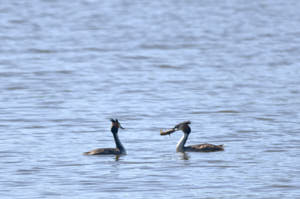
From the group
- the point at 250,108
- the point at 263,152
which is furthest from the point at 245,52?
the point at 263,152

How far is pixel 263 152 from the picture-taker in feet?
54.1

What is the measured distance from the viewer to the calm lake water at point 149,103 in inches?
560

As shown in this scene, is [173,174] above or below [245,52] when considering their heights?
below

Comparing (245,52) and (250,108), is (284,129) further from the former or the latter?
(245,52)

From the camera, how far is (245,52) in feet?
112

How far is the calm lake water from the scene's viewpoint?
46.7 feet

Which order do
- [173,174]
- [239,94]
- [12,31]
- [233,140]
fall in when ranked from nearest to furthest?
[173,174] → [233,140] → [239,94] → [12,31]

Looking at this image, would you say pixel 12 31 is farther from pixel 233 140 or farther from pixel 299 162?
pixel 299 162

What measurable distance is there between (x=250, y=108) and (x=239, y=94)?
233 cm

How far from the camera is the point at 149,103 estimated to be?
74.9ft

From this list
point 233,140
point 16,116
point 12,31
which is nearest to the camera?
point 233,140

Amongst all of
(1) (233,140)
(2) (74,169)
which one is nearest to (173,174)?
(2) (74,169)

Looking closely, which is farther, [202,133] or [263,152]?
[202,133]

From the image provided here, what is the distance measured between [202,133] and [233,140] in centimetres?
110
